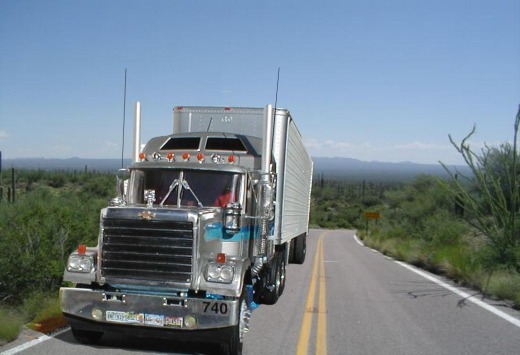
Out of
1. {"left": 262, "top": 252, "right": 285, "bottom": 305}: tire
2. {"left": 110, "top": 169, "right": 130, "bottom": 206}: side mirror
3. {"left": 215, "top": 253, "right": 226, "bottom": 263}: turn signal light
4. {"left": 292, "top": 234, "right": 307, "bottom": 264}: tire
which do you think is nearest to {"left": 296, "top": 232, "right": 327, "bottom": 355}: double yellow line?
{"left": 262, "top": 252, "right": 285, "bottom": 305}: tire

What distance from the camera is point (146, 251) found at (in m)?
8.07

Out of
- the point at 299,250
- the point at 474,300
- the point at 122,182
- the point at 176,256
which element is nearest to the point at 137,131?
the point at 122,182

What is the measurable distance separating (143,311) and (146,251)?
777mm

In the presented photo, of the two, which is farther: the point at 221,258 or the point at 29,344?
the point at 29,344

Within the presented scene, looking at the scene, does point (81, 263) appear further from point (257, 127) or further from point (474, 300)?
point (474, 300)

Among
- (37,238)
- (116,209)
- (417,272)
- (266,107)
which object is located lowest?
(417,272)

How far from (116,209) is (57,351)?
6.45 ft

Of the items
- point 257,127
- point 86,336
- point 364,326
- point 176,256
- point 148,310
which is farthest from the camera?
point 257,127

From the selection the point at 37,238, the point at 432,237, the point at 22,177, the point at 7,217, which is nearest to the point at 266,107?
the point at 37,238

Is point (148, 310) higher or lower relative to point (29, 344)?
higher

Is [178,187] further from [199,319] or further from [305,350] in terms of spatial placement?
[305,350]

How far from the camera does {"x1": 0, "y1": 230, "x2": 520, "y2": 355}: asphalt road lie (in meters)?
8.48

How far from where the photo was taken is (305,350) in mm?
8398

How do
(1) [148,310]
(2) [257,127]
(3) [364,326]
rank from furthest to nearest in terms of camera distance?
(2) [257,127], (3) [364,326], (1) [148,310]
